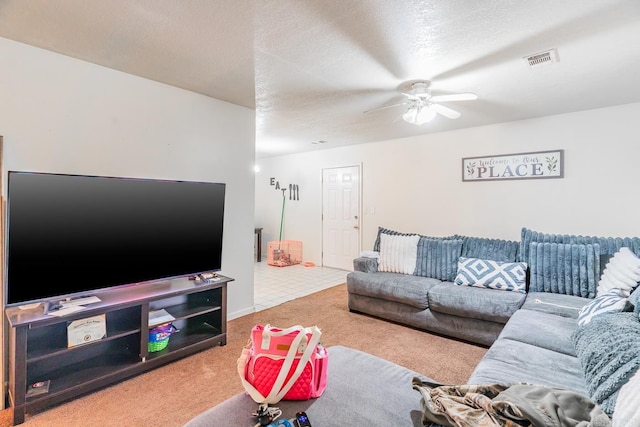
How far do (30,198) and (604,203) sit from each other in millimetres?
5096

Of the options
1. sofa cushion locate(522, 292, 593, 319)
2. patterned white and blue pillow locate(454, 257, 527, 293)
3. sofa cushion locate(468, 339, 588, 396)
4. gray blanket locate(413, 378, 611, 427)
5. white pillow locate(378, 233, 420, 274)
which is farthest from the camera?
white pillow locate(378, 233, 420, 274)

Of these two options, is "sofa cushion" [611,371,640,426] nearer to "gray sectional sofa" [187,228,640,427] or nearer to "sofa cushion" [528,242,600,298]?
"gray sectional sofa" [187,228,640,427]

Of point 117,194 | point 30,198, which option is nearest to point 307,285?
point 117,194

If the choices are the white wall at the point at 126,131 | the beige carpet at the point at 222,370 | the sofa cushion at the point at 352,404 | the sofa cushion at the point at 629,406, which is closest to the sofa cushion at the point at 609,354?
the sofa cushion at the point at 629,406

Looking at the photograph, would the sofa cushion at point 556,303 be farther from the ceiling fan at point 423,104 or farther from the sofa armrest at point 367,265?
the ceiling fan at point 423,104

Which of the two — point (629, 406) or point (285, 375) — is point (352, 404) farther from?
point (629, 406)

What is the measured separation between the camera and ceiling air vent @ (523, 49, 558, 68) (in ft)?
7.07

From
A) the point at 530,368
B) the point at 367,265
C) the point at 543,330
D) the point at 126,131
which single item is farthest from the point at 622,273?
the point at 126,131

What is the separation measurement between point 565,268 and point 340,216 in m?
3.61

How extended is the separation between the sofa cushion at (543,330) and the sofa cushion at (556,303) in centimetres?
8

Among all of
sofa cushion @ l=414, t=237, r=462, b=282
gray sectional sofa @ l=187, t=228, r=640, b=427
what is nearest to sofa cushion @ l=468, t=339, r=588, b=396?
gray sectional sofa @ l=187, t=228, r=640, b=427

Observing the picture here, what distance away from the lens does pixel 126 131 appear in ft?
8.41

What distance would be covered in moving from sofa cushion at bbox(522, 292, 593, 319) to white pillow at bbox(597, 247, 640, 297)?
191 millimetres

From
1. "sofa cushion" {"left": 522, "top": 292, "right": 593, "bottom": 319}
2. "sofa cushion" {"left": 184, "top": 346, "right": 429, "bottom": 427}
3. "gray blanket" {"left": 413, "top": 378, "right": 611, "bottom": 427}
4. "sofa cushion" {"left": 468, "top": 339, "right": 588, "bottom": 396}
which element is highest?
"gray blanket" {"left": 413, "top": 378, "right": 611, "bottom": 427}
